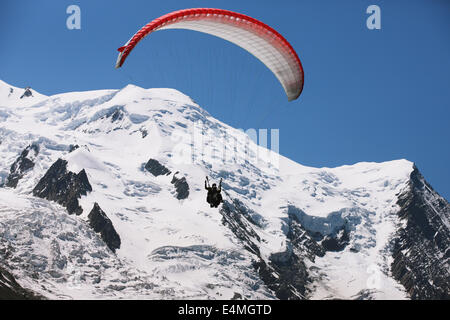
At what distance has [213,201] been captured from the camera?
4700 cm

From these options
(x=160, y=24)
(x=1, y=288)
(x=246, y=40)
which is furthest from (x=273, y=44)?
(x=1, y=288)

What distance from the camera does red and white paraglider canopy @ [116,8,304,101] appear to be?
143 ft

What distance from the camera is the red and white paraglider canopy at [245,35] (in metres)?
43.7

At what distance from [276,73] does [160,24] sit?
42.8ft

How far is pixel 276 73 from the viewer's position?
53000 millimetres

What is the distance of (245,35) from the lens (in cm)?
4928
